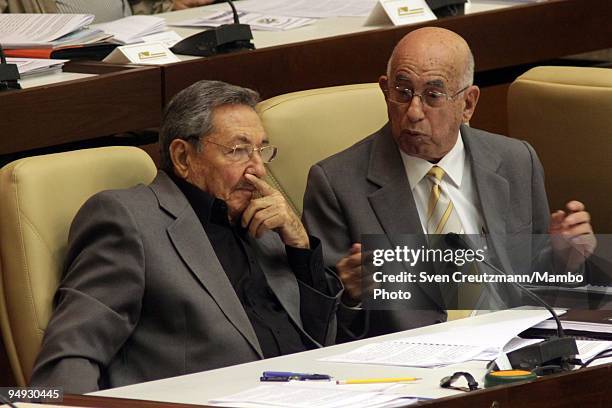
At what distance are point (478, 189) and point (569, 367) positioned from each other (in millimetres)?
1067

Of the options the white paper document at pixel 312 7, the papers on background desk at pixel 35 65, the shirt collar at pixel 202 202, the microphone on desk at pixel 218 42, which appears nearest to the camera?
the shirt collar at pixel 202 202

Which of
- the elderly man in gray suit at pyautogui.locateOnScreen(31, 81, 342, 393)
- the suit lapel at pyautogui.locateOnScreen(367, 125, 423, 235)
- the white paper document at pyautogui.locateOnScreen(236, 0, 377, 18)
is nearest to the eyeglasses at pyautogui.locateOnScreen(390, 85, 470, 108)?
the suit lapel at pyautogui.locateOnScreen(367, 125, 423, 235)

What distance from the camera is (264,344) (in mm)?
2873

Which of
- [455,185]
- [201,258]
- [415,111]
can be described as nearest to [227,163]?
[201,258]

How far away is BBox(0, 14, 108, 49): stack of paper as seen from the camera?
157 inches

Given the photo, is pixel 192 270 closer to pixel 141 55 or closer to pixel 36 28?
pixel 141 55

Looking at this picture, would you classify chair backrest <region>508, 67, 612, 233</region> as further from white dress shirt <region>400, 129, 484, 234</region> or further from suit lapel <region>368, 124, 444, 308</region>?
suit lapel <region>368, 124, 444, 308</region>

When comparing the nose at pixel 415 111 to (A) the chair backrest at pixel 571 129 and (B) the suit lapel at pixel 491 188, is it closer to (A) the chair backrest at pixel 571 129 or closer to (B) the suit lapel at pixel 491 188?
(B) the suit lapel at pixel 491 188

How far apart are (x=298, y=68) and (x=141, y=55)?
0.48m

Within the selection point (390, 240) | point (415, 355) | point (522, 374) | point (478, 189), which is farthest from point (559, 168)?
point (522, 374)

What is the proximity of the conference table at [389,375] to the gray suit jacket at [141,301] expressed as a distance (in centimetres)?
28

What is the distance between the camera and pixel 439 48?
3.20 m

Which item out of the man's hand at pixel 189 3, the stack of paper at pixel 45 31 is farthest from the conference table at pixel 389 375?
the man's hand at pixel 189 3

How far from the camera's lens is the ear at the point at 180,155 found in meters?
2.94
